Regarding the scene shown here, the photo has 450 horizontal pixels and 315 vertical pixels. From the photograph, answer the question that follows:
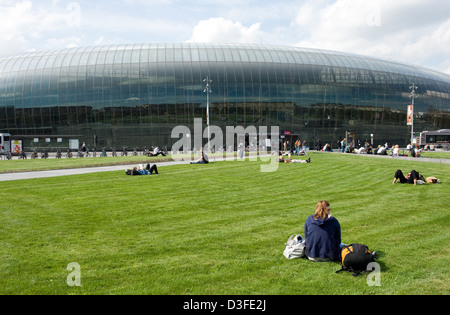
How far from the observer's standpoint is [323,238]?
6766mm

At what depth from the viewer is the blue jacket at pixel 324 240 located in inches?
266

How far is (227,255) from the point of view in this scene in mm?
7023

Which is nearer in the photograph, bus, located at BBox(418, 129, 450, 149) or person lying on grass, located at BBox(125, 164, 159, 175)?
person lying on grass, located at BBox(125, 164, 159, 175)

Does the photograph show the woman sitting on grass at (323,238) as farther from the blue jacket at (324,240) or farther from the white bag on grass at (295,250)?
the white bag on grass at (295,250)

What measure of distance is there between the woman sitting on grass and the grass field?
246mm

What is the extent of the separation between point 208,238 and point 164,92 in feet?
176

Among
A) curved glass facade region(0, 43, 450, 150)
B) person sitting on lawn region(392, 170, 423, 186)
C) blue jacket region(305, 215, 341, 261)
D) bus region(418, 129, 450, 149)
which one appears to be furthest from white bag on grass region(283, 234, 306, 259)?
bus region(418, 129, 450, 149)

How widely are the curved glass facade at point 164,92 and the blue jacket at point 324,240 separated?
5415cm

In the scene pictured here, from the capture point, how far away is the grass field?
5.73 meters

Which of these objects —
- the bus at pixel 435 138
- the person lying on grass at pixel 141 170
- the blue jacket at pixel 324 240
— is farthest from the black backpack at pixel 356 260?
the bus at pixel 435 138

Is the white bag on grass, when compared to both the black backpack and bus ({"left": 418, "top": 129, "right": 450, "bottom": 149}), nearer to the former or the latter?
the black backpack

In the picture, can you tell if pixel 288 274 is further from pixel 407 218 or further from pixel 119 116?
pixel 119 116

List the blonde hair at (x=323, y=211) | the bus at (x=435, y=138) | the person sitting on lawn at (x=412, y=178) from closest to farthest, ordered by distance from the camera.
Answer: the blonde hair at (x=323, y=211) → the person sitting on lawn at (x=412, y=178) → the bus at (x=435, y=138)
